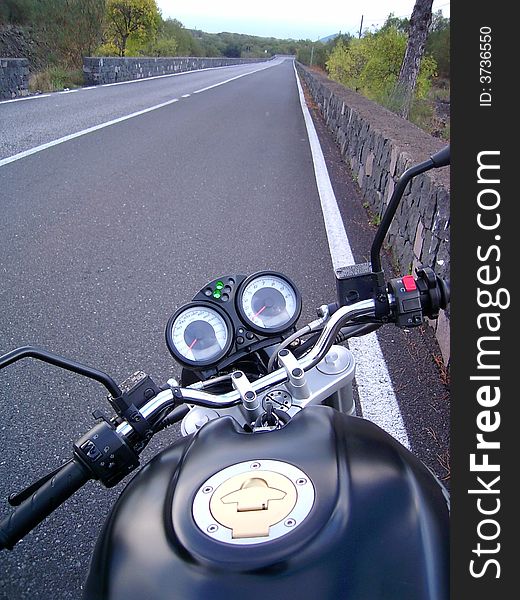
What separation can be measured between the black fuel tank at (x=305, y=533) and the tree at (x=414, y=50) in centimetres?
1254

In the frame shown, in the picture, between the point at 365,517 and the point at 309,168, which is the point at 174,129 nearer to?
the point at 309,168

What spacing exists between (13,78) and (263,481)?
16.8 metres

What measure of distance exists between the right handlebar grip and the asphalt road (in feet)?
3.67

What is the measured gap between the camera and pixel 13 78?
50.0ft

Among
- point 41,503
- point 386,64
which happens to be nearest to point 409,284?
point 41,503

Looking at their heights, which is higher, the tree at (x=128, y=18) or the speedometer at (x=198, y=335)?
the tree at (x=128, y=18)

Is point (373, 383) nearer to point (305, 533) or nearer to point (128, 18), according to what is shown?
point (305, 533)

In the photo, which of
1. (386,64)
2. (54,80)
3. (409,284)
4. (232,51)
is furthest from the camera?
(232,51)

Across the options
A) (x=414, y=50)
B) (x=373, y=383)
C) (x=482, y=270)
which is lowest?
(x=373, y=383)

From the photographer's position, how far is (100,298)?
401cm

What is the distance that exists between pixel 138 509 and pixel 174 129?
1057 cm

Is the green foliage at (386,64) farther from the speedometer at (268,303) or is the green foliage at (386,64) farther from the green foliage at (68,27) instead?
the speedometer at (268,303)

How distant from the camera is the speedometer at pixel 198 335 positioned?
1427 mm

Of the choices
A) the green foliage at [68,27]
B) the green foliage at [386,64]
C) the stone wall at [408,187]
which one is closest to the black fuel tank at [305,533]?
the stone wall at [408,187]
